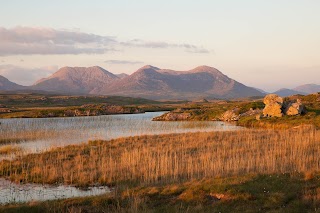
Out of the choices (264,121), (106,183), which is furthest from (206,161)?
(264,121)

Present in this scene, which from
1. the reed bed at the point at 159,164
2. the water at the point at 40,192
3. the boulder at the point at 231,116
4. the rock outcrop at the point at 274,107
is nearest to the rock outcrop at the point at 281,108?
the rock outcrop at the point at 274,107

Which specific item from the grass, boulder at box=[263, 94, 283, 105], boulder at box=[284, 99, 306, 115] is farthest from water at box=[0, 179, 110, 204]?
boulder at box=[263, 94, 283, 105]

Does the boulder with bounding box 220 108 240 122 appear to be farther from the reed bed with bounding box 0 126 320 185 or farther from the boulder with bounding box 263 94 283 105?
the reed bed with bounding box 0 126 320 185

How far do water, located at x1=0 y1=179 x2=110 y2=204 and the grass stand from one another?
346 cm

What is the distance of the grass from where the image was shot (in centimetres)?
1661

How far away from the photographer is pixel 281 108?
70.3 meters

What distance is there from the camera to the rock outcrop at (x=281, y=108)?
222 ft

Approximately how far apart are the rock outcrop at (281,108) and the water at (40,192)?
2054 inches

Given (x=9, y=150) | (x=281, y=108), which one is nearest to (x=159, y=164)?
(x=9, y=150)

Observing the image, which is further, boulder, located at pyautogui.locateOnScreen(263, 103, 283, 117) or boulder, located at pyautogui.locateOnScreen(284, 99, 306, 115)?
boulder, located at pyautogui.locateOnScreen(263, 103, 283, 117)

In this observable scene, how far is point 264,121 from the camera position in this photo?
225 feet

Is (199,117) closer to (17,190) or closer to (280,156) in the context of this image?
(280,156)

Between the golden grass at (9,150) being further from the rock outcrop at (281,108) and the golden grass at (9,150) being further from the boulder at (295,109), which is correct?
the boulder at (295,109)

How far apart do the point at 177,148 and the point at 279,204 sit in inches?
837
